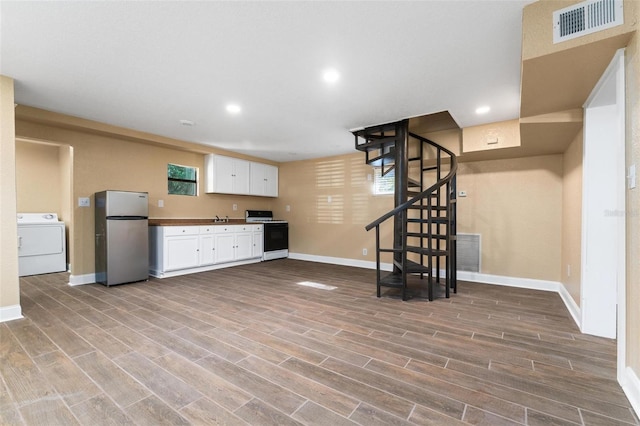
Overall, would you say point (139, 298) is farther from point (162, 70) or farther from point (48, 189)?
point (48, 189)

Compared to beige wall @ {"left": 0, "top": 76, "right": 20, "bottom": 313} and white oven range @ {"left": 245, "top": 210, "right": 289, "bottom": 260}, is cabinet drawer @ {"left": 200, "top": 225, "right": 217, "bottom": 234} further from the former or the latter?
beige wall @ {"left": 0, "top": 76, "right": 20, "bottom": 313}

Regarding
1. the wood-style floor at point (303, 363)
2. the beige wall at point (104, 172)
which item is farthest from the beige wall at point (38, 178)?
the wood-style floor at point (303, 363)

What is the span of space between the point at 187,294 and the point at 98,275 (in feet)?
5.59

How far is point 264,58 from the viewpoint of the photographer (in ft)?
7.70

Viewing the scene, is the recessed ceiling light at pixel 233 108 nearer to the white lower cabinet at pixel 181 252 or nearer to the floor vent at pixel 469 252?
the white lower cabinet at pixel 181 252

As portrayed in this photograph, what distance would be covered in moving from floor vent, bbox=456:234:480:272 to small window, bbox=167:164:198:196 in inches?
199

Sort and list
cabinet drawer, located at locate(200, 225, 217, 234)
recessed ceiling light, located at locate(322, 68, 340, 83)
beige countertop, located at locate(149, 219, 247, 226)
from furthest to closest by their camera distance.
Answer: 1. cabinet drawer, located at locate(200, 225, 217, 234)
2. beige countertop, located at locate(149, 219, 247, 226)
3. recessed ceiling light, located at locate(322, 68, 340, 83)

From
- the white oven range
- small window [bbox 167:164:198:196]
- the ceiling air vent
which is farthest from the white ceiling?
the white oven range

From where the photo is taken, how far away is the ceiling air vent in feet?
5.14

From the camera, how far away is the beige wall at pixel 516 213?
13.0ft

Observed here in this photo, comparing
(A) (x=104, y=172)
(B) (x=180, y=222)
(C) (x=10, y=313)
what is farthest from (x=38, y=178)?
(C) (x=10, y=313)

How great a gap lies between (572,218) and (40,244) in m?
7.81

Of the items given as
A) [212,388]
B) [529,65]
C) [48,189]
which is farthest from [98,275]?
[529,65]

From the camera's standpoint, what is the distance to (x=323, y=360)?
1996mm
